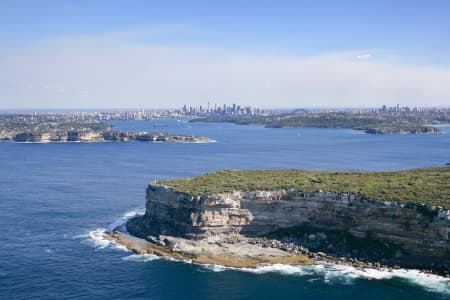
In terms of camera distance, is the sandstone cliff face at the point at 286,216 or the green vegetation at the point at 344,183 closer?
the sandstone cliff face at the point at 286,216

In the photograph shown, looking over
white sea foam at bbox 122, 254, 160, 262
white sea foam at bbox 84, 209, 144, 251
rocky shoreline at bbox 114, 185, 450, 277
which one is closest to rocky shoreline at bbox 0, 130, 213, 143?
white sea foam at bbox 84, 209, 144, 251

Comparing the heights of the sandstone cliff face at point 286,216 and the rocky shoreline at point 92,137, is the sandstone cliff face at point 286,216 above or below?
below

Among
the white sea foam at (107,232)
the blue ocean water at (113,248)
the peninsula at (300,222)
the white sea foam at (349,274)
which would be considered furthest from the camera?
the white sea foam at (107,232)

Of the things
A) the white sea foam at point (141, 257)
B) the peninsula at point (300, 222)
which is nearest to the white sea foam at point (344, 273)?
the white sea foam at point (141, 257)

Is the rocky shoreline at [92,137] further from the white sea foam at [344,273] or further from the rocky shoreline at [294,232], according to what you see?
the white sea foam at [344,273]

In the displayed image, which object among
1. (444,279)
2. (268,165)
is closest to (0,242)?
(444,279)

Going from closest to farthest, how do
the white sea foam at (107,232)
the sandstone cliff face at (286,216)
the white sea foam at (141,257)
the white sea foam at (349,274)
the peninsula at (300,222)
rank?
the white sea foam at (349,274) < the peninsula at (300,222) < the sandstone cliff face at (286,216) < the white sea foam at (141,257) < the white sea foam at (107,232)

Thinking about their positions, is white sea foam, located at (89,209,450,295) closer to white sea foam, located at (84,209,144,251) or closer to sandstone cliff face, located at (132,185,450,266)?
sandstone cliff face, located at (132,185,450,266)

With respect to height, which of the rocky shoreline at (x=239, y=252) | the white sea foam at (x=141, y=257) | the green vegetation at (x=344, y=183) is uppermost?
the green vegetation at (x=344, y=183)
